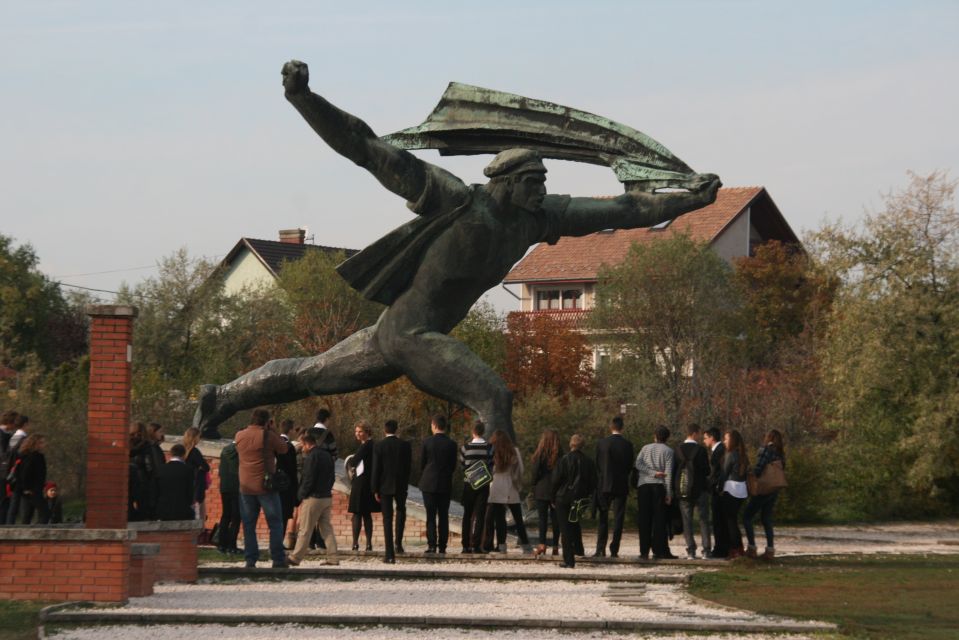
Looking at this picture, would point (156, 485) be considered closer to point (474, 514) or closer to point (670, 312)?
point (474, 514)

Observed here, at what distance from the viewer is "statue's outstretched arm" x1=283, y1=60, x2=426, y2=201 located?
1377 centimetres

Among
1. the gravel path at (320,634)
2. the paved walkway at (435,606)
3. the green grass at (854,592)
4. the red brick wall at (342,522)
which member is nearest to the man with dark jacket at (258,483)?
the paved walkway at (435,606)

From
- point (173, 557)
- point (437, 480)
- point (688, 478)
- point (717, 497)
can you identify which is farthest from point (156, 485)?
point (717, 497)

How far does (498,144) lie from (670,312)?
131 ft

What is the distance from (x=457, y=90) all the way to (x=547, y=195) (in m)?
1.51

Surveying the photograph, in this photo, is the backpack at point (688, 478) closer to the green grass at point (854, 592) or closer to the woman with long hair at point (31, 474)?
the green grass at point (854, 592)

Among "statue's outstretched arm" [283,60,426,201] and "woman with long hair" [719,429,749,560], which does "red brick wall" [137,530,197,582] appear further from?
"woman with long hair" [719,429,749,560]

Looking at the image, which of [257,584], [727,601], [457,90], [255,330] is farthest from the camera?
[255,330]

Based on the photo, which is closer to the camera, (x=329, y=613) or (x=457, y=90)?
(x=329, y=613)

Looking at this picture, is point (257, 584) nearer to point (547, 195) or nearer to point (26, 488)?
point (26, 488)

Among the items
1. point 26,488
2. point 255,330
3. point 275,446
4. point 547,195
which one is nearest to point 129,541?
point 275,446

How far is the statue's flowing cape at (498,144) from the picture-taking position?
15.5m

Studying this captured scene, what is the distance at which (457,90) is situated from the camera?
1584 cm

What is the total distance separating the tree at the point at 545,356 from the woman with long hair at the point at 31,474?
37.6 meters
